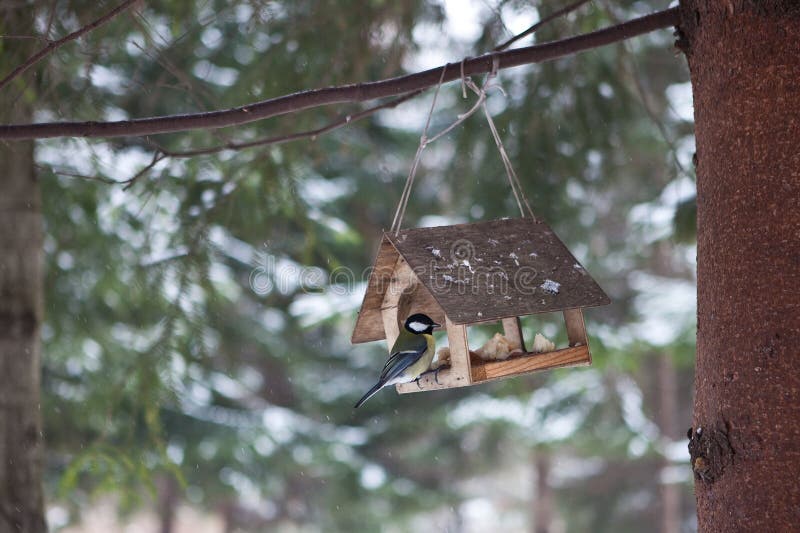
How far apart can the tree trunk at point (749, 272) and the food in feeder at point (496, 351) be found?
0.81 m

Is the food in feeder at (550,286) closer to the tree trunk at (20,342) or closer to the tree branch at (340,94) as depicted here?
the tree branch at (340,94)

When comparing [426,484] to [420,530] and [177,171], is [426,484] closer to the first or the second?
[420,530]

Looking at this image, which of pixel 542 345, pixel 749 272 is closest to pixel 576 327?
pixel 542 345

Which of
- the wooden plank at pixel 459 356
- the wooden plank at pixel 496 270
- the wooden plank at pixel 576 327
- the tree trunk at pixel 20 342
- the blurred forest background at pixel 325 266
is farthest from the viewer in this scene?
the tree trunk at pixel 20 342

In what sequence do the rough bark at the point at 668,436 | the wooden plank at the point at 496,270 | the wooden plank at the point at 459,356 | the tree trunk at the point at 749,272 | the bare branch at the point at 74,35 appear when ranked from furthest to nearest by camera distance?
the rough bark at the point at 668,436 < the wooden plank at the point at 459,356 < the wooden plank at the point at 496,270 < the bare branch at the point at 74,35 < the tree trunk at the point at 749,272

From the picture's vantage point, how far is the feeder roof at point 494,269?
2.33 meters

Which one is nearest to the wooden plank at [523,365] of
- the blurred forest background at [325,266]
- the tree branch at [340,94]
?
the tree branch at [340,94]

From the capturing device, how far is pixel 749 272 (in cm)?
190

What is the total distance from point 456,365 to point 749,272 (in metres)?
0.99

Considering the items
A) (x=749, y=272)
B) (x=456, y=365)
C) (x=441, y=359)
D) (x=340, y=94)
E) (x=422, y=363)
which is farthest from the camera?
(x=441, y=359)

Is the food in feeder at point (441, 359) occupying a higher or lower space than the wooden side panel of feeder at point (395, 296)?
lower

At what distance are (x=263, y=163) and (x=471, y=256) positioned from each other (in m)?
1.58

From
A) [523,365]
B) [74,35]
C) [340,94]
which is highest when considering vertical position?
[74,35]

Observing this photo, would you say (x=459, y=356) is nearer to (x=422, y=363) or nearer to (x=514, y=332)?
(x=422, y=363)
